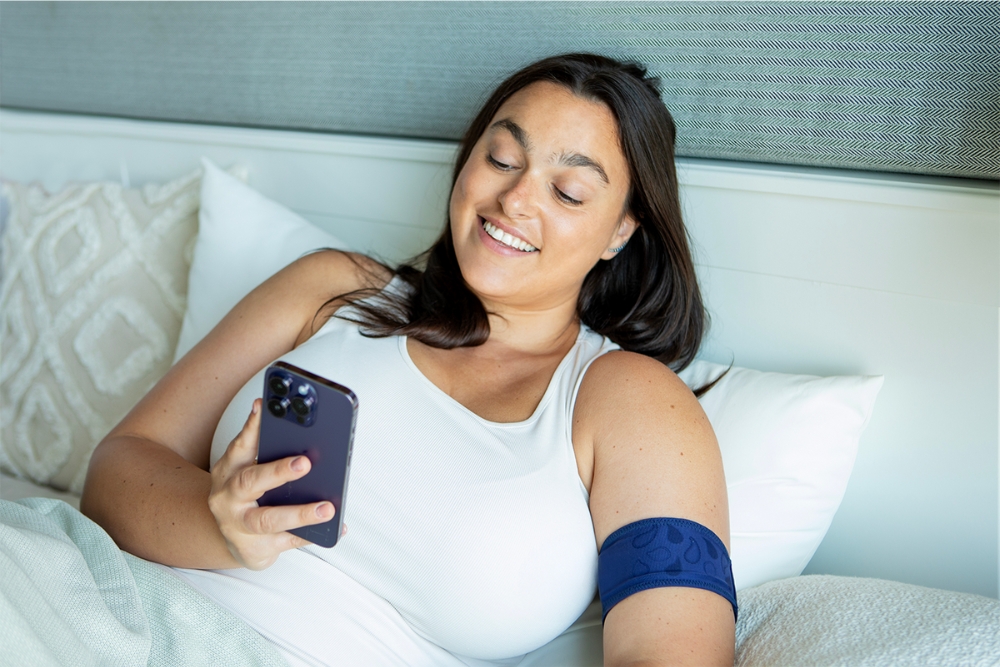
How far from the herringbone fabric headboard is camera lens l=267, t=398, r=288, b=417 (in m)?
0.81

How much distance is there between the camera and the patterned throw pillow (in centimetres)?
161

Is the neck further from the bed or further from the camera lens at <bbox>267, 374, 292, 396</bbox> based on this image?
the camera lens at <bbox>267, 374, 292, 396</bbox>

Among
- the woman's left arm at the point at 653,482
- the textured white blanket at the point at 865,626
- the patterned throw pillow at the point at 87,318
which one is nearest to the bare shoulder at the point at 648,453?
the woman's left arm at the point at 653,482

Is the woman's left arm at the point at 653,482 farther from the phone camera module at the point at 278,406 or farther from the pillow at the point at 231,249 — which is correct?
the pillow at the point at 231,249

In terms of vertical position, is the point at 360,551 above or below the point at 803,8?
below

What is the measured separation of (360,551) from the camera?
1038 millimetres

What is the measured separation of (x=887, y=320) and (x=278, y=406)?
855 millimetres

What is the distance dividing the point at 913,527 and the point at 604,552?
50 cm

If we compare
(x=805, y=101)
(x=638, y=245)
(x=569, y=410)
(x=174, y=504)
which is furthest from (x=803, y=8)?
(x=174, y=504)

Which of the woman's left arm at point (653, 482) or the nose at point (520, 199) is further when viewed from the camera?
the nose at point (520, 199)

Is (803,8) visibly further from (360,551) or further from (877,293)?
(360,551)

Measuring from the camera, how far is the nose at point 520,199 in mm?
1114

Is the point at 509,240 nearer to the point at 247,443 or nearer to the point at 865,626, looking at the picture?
the point at 247,443

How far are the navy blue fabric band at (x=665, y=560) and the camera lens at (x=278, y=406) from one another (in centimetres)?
42
